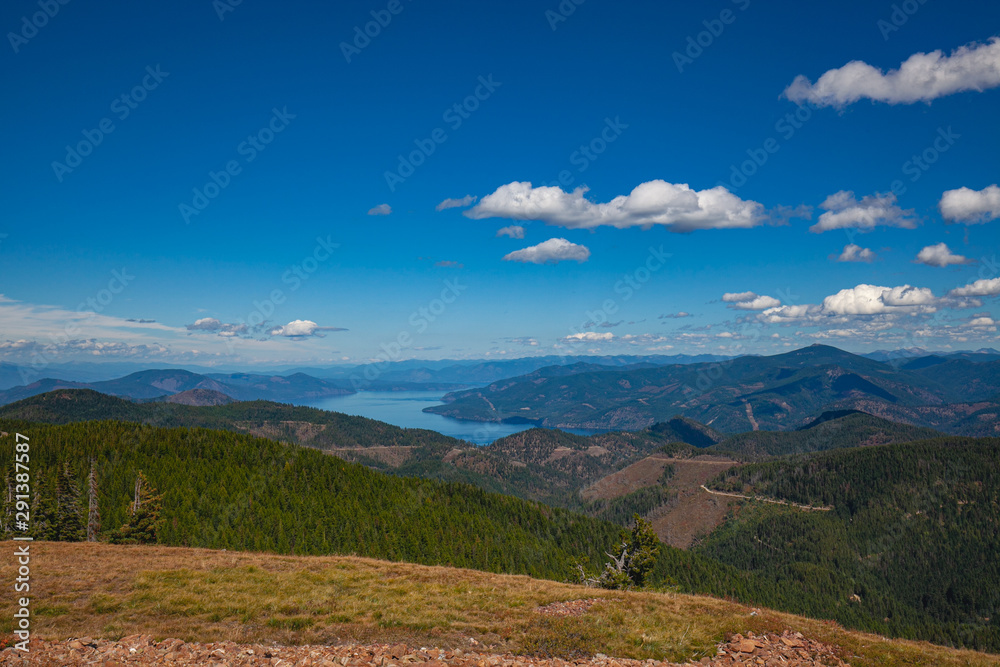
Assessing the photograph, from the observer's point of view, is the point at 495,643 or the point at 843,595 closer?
the point at 495,643

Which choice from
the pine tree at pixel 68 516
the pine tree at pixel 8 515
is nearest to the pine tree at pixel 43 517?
the pine tree at pixel 68 516

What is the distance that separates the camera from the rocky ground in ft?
54.0

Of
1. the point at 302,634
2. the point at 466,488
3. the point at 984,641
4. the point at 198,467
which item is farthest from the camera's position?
the point at 984,641

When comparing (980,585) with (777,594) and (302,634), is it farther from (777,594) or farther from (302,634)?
(302,634)

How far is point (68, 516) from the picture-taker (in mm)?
50156

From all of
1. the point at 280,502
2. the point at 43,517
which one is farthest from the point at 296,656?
the point at 280,502

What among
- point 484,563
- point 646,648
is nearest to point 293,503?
point 484,563

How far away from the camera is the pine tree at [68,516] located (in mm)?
48906

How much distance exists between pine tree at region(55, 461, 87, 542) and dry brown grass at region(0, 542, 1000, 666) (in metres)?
21.3

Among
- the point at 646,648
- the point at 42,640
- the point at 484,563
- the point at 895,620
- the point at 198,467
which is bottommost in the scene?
the point at 895,620

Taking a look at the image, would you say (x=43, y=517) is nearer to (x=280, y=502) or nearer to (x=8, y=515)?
(x=8, y=515)

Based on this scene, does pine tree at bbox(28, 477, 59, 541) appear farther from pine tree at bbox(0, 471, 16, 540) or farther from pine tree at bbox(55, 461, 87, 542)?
pine tree at bbox(0, 471, 16, 540)

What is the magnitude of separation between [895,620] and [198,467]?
24538 centimetres

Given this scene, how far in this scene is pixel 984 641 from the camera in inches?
6299
